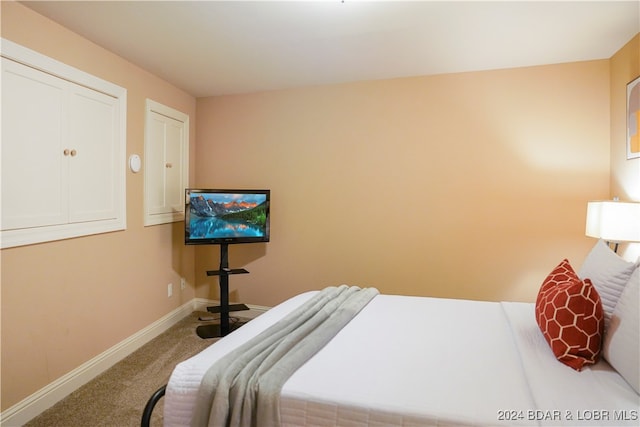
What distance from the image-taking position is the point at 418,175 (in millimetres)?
3449

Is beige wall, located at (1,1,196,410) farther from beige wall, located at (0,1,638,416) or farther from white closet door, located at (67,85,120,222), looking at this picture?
white closet door, located at (67,85,120,222)

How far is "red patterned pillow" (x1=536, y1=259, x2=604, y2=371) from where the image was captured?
1.50 metres

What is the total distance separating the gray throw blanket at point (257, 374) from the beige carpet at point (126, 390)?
1.08 metres

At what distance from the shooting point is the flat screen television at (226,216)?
11.3ft

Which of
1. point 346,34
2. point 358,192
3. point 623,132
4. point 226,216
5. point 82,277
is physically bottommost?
point 82,277

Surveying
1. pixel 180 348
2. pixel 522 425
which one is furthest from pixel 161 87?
pixel 522 425

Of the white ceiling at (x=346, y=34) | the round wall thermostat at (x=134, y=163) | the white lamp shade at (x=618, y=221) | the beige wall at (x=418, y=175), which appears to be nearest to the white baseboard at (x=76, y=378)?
the beige wall at (x=418, y=175)

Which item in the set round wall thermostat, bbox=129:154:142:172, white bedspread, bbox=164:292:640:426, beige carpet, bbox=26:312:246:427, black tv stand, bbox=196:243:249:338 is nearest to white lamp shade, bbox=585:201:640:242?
white bedspread, bbox=164:292:640:426

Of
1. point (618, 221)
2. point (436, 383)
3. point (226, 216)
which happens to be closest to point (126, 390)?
point (226, 216)

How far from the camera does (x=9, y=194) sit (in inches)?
A: 84.4

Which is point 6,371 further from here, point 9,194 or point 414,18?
point 414,18

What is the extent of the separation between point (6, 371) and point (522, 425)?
2617 millimetres

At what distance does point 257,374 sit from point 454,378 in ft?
2.49

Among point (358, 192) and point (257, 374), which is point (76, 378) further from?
point (358, 192)
